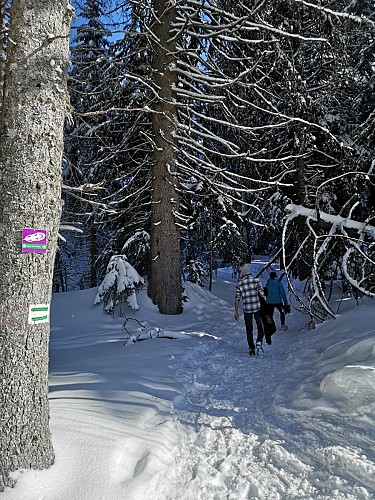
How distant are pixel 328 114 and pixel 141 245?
24.5 feet

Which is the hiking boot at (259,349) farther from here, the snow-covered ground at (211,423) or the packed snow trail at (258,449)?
the packed snow trail at (258,449)

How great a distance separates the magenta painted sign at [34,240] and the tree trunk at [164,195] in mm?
6971

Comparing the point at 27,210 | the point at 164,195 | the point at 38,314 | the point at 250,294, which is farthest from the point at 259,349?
the point at 27,210

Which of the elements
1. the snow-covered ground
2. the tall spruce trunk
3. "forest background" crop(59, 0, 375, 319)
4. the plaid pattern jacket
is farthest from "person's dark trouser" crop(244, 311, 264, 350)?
the tall spruce trunk

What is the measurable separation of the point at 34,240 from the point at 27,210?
248 mm

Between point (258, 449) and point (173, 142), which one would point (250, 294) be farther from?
point (258, 449)

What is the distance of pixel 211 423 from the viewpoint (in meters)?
4.59

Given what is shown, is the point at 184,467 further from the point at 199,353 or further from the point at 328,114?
the point at 328,114

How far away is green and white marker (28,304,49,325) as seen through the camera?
3238 mm

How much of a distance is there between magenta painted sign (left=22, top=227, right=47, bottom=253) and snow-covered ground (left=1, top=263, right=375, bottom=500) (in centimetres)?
172

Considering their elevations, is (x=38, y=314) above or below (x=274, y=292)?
above

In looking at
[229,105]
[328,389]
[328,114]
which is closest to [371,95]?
[328,114]

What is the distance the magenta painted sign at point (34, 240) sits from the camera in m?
3.21

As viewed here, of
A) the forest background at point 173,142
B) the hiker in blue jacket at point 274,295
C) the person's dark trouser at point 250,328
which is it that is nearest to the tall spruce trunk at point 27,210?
the forest background at point 173,142
